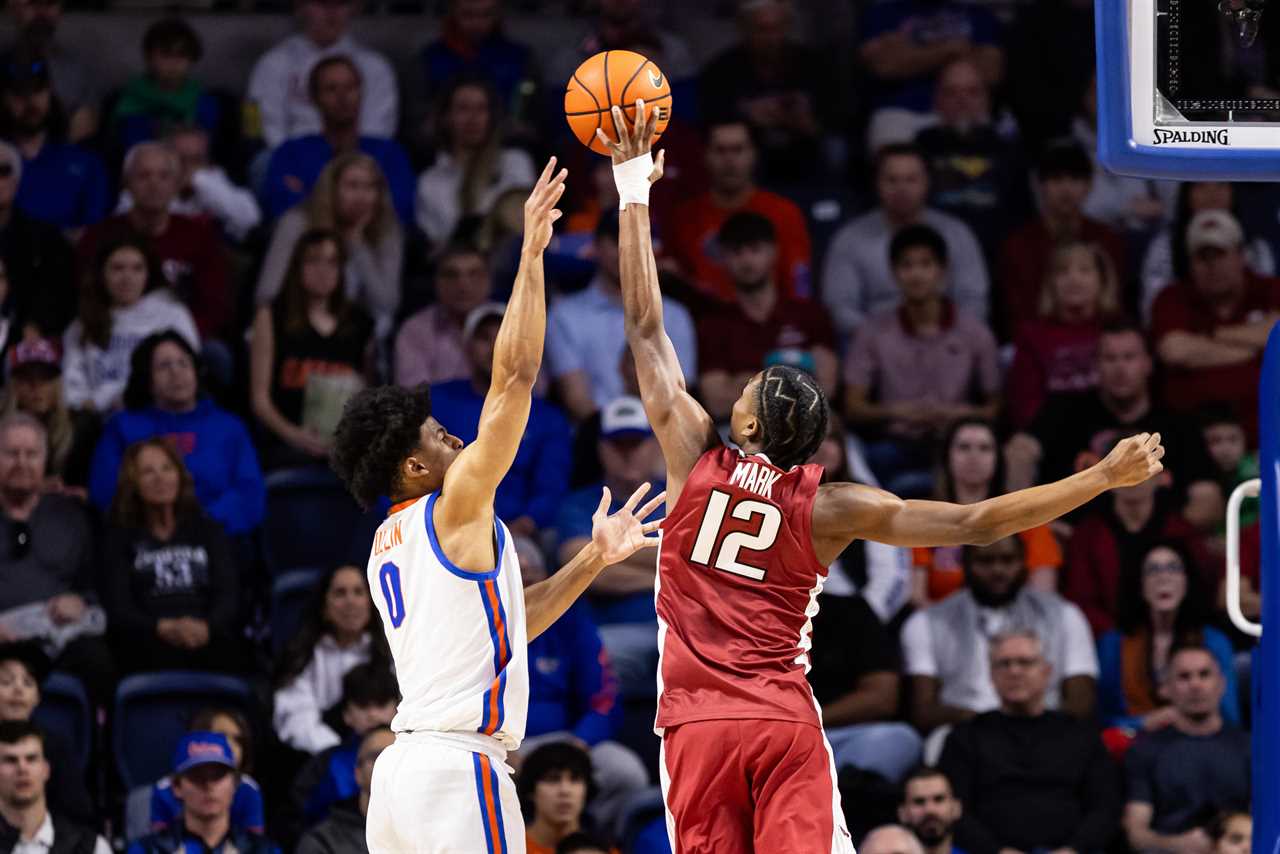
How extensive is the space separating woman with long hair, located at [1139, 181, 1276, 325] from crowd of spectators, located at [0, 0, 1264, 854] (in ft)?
0.10

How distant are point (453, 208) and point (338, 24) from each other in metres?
1.57

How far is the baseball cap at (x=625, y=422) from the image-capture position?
1122 centimetres

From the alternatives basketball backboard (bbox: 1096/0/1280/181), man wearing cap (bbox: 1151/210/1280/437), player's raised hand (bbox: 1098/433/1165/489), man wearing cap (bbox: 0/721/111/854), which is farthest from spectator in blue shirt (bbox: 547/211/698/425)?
player's raised hand (bbox: 1098/433/1165/489)

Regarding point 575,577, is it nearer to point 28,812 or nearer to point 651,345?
point 651,345

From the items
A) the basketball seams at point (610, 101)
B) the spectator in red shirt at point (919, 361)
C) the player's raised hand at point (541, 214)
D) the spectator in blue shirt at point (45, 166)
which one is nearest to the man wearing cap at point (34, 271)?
the spectator in blue shirt at point (45, 166)

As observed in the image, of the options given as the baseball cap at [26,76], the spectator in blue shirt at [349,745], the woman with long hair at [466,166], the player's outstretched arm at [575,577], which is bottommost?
the spectator in blue shirt at [349,745]

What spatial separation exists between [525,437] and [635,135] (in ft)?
14.0

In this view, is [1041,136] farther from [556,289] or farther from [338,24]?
[338,24]

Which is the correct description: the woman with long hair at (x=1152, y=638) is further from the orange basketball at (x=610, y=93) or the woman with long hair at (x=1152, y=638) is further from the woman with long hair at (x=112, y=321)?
the woman with long hair at (x=112, y=321)

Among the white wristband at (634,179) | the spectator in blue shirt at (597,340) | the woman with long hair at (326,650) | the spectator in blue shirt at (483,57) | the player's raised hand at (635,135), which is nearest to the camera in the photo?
the white wristband at (634,179)

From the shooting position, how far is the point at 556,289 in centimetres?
1281

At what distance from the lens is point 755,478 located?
6871mm

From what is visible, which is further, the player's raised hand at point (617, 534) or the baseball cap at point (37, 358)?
the baseball cap at point (37, 358)

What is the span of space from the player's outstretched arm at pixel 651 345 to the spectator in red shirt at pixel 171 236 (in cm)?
575
